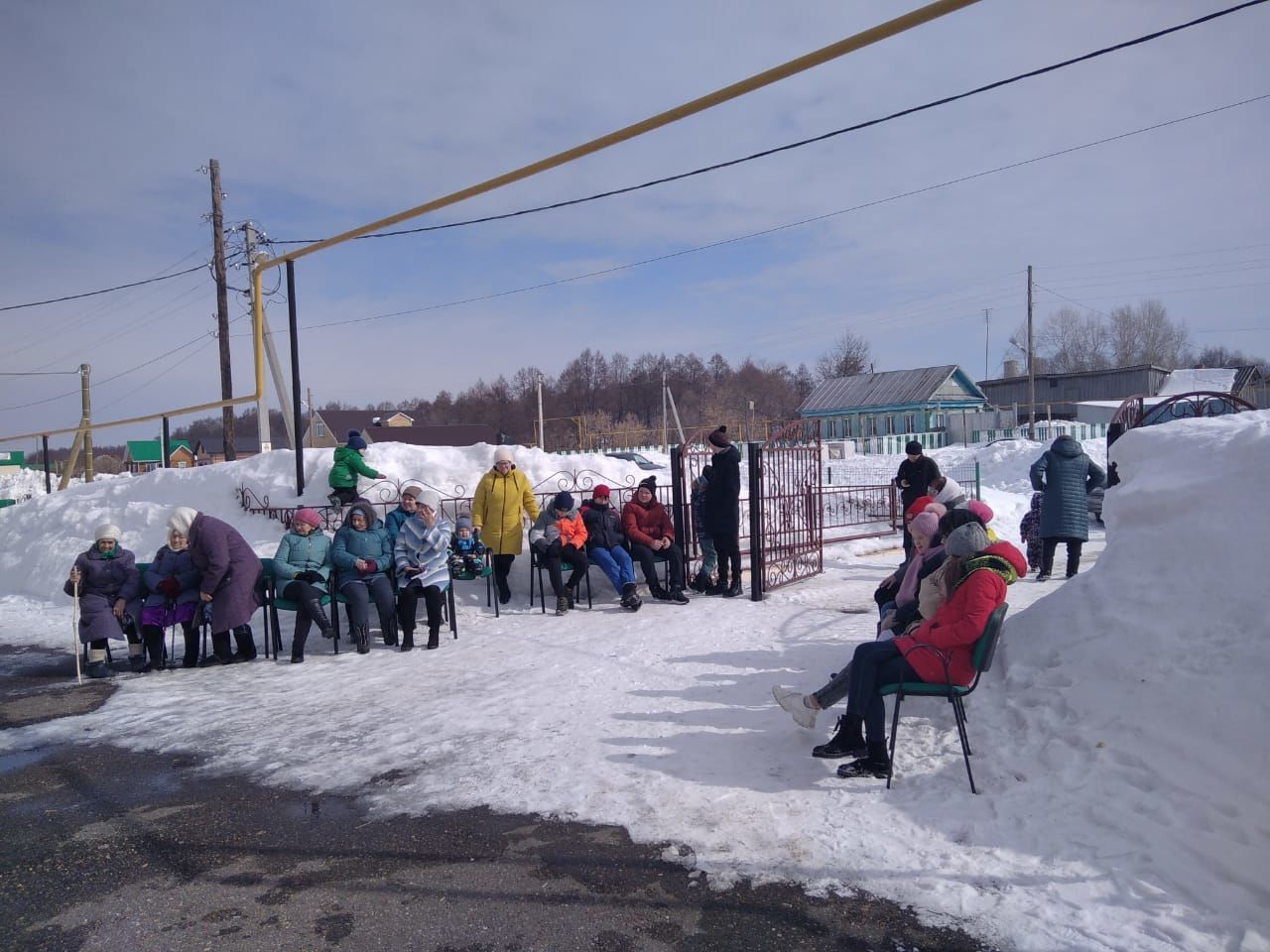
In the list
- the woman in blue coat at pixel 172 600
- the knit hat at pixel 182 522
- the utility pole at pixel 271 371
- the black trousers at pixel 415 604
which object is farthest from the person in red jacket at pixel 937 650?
the utility pole at pixel 271 371

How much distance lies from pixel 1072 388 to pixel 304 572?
2501 inches

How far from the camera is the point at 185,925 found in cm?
360

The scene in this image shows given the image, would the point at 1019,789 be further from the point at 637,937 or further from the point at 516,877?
the point at 516,877

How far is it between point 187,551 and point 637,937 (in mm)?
6838

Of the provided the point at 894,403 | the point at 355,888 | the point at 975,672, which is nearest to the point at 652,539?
the point at 975,672

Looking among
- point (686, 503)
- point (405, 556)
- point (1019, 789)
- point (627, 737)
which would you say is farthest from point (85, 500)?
point (1019, 789)

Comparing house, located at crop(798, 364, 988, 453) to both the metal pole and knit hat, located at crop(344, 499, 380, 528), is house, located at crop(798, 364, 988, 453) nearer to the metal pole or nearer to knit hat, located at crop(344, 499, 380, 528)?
the metal pole

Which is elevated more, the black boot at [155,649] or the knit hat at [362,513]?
the knit hat at [362,513]

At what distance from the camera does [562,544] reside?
10.1m

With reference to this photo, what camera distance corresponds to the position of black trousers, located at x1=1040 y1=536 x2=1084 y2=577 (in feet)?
34.0

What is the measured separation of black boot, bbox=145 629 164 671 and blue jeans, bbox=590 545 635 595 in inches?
177

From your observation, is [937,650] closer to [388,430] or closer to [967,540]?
[967,540]

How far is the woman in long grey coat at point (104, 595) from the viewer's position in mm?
8211

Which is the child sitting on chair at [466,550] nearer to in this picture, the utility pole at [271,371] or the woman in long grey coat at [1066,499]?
the woman in long grey coat at [1066,499]
